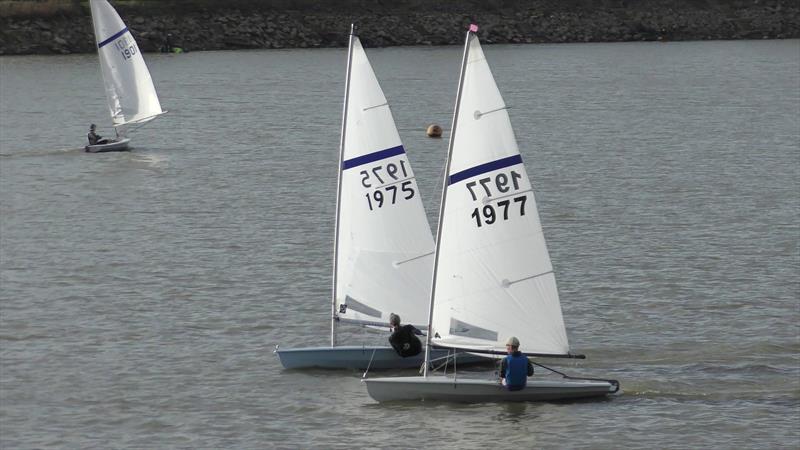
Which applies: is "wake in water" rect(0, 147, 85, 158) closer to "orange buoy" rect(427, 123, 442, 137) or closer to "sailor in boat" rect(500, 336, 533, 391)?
"orange buoy" rect(427, 123, 442, 137)

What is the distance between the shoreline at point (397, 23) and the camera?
14488 centimetres

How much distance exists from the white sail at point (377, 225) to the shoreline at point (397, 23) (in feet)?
374

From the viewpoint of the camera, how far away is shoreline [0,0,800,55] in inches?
5704

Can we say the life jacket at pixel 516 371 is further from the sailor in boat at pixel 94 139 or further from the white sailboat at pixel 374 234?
the sailor in boat at pixel 94 139

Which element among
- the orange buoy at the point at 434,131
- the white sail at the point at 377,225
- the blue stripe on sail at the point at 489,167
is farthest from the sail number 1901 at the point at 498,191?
the orange buoy at the point at 434,131

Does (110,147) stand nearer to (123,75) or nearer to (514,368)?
(123,75)

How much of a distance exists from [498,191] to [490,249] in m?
1.41

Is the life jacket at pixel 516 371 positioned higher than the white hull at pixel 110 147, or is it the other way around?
the white hull at pixel 110 147

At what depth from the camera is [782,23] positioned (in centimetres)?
17238

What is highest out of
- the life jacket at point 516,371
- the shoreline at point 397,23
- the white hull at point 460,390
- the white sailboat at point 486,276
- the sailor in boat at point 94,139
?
the shoreline at point 397,23

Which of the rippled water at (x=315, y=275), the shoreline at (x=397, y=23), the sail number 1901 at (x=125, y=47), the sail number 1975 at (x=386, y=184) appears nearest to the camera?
the rippled water at (x=315, y=275)

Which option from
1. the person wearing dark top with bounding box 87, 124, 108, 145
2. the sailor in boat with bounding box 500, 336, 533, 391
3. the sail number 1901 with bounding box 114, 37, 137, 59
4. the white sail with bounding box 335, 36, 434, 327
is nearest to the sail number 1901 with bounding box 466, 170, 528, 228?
the sailor in boat with bounding box 500, 336, 533, 391

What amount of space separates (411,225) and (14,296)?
17.2m

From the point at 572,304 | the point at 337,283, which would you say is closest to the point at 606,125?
the point at 572,304
